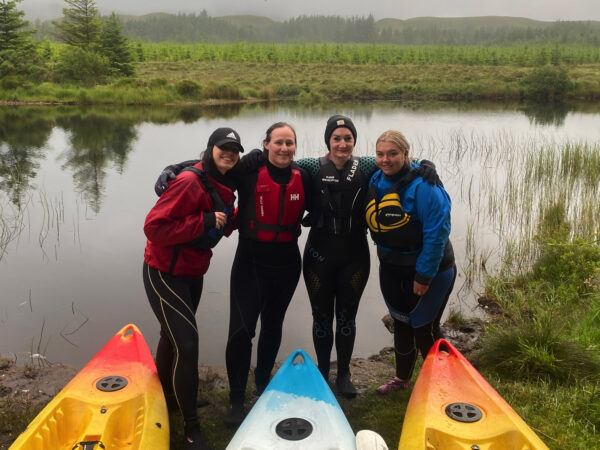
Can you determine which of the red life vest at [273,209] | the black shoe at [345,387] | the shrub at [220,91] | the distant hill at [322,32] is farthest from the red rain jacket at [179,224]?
the distant hill at [322,32]

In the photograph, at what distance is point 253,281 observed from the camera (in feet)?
9.96

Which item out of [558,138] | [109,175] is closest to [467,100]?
[558,138]

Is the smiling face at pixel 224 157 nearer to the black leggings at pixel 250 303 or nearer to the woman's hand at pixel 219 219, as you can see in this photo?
the woman's hand at pixel 219 219

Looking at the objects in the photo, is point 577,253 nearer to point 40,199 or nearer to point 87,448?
point 87,448

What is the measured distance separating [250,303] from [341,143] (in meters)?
1.19

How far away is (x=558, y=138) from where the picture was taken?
50.6ft

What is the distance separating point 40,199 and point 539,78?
3729 cm

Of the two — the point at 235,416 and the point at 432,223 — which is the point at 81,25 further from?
the point at 432,223

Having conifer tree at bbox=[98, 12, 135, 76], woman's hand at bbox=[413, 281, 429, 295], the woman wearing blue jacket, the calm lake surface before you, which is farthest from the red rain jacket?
conifer tree at bbox=[98, 12, 135, 76]

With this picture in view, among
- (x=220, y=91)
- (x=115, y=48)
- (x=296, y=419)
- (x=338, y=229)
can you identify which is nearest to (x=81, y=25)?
(x=115, y=48)

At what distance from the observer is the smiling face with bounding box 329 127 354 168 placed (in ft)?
9.69

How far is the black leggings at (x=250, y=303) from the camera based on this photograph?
3.03 m

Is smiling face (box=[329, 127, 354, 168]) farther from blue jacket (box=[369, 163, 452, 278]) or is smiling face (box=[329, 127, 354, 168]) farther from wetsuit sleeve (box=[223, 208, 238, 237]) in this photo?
wetsuit sleeve (box=[223, 208, 238, 237])

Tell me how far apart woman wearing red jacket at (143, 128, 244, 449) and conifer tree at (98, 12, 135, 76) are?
115 ft
